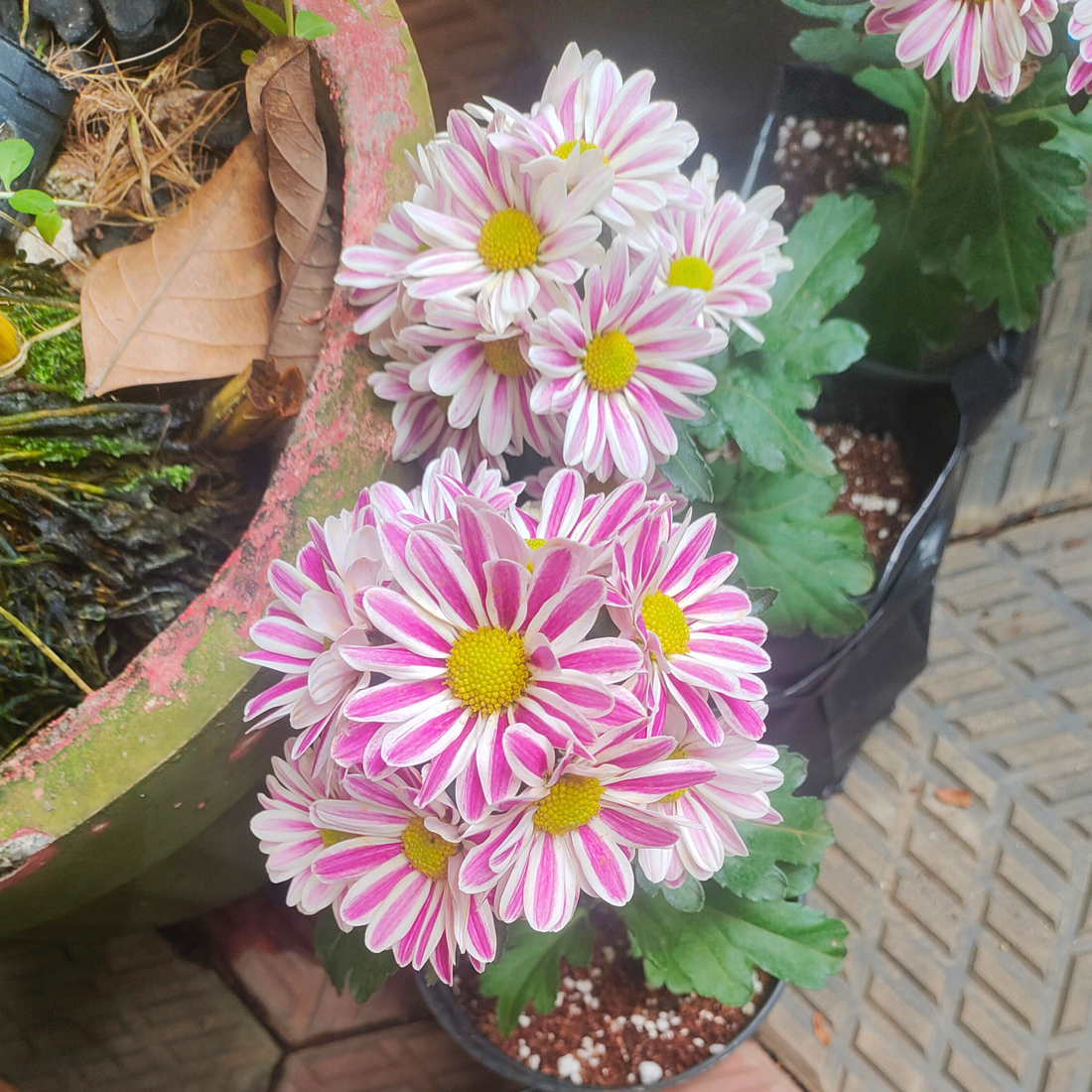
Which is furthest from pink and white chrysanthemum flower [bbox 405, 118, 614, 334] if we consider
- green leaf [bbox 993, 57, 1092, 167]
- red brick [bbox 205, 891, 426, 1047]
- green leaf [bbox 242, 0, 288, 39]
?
red brick [bbox 205, 891, 426, 1047]

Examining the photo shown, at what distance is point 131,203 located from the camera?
74 centimetres

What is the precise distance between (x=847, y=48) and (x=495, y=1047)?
998 millimetres

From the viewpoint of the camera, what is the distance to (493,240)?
0.54 m

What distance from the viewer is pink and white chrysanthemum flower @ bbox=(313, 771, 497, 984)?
456 mm

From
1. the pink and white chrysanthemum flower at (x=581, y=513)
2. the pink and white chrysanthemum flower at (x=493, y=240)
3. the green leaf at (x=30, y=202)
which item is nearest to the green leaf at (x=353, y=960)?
the pink and white chrysanthemum flower at (x=581, y=513)

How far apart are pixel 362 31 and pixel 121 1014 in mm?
1075

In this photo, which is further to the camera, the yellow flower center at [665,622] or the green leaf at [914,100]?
the green leaf at [914,100]

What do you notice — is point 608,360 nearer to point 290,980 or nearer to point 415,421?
point 415,421

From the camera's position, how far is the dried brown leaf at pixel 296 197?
644 millimetres

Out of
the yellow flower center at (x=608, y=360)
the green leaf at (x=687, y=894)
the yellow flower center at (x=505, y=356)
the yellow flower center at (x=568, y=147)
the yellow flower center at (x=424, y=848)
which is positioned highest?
the yellow flower center at (x=568, y=147)

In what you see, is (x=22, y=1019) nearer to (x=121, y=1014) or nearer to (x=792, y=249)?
(x=121, y=1014)

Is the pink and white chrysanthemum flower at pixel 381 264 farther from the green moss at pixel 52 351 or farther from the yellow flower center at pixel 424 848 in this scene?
the yellow flower center at pixel 424 848

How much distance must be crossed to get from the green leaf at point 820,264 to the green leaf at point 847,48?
0.13 meters

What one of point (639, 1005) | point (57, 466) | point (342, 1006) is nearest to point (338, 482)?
point (57, 466)
